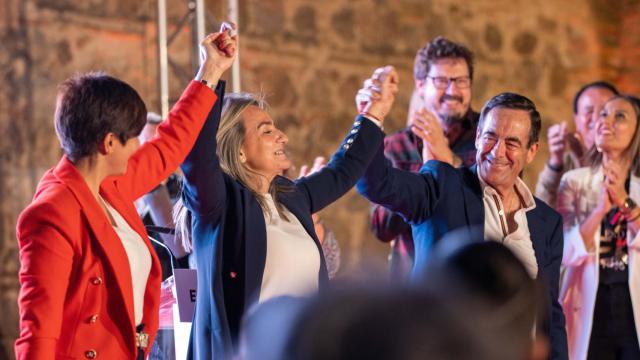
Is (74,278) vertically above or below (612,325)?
above

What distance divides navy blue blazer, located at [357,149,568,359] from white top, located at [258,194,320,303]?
41cm

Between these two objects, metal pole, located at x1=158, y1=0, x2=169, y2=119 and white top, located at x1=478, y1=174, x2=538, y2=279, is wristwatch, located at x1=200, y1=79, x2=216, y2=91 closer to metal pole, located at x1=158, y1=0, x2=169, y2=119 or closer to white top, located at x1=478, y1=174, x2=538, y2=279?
white top, located at x1=478, y1=174, x2=538, y2=279

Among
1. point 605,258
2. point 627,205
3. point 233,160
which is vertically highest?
point 233,160

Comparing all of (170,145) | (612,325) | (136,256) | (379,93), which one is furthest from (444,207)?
(612,325)

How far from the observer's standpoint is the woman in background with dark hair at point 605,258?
14.1 ft

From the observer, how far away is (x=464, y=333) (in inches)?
33.7

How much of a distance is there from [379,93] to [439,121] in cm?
113

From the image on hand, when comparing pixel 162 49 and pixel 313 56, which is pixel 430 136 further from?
pixel 313 56

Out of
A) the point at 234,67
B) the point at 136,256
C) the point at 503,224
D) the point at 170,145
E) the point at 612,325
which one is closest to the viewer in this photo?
the point at 136,256

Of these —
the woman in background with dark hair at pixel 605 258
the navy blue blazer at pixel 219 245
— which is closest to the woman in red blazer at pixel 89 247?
the navy blue blazer at pixel 219 245

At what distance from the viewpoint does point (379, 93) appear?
326cm

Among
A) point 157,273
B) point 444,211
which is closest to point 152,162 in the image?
point 157,273

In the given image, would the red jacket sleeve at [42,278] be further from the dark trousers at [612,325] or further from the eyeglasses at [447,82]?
the dark trousers at [612,325]

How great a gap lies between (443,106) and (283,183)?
1.58m
